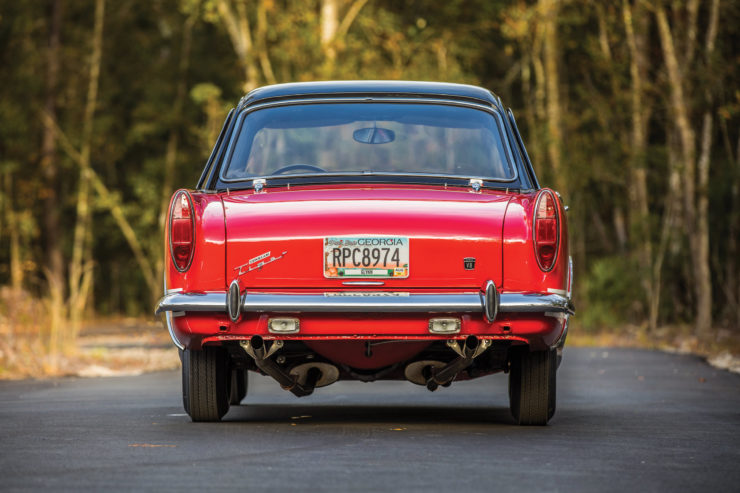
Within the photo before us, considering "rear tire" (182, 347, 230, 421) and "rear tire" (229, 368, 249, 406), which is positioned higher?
"rear tire" (182, 347, 230, 421)

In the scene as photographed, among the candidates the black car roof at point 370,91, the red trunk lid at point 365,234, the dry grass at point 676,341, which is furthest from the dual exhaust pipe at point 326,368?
the dry grass at point 676,341

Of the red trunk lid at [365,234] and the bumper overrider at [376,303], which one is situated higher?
the red trunk lid at [365,234]

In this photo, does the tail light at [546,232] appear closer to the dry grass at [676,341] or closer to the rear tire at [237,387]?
the rear tire at [237,387]

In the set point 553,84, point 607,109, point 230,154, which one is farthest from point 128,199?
point 230,154

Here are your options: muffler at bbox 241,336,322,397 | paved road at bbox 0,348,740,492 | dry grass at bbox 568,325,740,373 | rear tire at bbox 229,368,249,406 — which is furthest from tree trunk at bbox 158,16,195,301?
muffler at bbox 241,336,322,397

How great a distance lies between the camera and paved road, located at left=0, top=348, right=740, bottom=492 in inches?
262

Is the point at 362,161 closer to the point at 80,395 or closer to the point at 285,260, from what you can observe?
the point at 285,260

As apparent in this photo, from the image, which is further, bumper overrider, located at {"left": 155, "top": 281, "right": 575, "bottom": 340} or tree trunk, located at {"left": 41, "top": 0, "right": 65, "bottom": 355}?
tree trunk, located at {"left": 41, "top": 0, "right": 65, "bottom": 355}

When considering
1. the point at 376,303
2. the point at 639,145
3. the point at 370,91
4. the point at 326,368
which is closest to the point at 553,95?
the point at 639,145

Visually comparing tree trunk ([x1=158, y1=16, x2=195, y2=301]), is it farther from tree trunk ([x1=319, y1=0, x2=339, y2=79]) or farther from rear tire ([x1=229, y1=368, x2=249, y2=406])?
rear tire ([x1=229, y1=368, x2=249, y2=406])

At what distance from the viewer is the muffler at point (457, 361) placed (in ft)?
27.2

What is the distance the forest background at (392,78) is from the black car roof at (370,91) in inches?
241

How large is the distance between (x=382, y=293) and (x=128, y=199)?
4060 cm

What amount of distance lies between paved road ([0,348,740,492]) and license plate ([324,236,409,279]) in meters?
0.89
